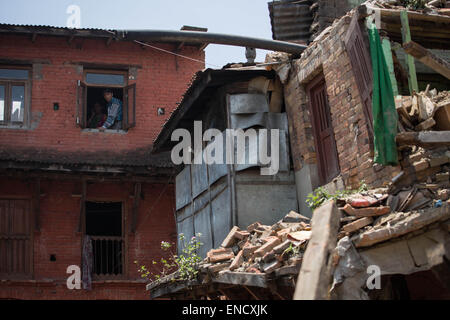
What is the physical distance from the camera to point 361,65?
8961 mm

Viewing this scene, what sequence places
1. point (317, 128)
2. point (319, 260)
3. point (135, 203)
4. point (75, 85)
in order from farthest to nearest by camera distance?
point (75, 85), point (135, 203), point (317, 128), point (319, 260)

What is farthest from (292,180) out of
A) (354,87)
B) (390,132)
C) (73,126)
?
(73,126)

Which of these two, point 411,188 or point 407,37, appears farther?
point 407,37

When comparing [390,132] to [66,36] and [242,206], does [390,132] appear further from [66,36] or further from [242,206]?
[66,36]

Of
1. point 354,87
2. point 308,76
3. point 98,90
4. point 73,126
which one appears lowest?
point 354,87

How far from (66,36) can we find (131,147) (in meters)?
3.47

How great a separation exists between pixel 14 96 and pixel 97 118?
2.26 meters

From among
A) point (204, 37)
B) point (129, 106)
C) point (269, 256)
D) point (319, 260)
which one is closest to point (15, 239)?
point (129, 106)

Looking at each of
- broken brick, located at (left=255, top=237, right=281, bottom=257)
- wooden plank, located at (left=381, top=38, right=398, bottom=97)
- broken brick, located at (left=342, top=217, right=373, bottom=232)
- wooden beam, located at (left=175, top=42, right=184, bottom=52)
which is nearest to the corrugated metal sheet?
wooden beam, located at (left=175, top=42, right=184, bottom=52)

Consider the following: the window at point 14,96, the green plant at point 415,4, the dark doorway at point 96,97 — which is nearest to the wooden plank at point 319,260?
the green plant at point 415,4

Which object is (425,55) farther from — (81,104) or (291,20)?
(81,104)

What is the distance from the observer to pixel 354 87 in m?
9.50
